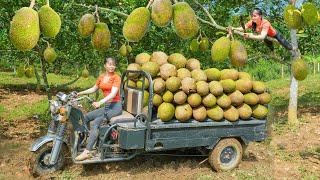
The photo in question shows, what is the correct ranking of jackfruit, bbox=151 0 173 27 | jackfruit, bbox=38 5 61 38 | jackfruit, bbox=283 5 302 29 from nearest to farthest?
jackfruit, bbox=38 5 61 38 < jackfruit, bbox=151 0 173 27 < jackfruit, bbox=283 5 302 29

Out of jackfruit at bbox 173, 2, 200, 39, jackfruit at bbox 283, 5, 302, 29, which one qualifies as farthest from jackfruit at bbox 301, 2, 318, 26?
jackfruit at bbox 173, 2, 200, 39

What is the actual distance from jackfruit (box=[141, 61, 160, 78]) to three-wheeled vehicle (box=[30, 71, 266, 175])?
0.36 feet

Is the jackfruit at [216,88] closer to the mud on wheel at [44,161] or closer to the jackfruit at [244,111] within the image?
the jackfruit at [244,111]

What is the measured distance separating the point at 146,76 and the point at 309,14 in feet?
9.27

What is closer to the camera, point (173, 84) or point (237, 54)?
point (237, 54)

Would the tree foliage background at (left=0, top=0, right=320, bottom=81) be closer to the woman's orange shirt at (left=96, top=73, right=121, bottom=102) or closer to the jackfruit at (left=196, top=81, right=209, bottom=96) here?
the woman's orange shirt at (left=96, top=73, right=121, bottom=102)

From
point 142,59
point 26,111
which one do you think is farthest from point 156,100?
point 26,111

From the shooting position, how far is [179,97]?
5535mm

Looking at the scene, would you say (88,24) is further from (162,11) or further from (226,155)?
(226,155)

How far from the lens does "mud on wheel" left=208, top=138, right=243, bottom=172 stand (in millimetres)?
5988

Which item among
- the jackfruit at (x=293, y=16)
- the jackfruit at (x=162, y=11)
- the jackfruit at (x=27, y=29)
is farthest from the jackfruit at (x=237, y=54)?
the jackfruit at (x=27, y=29)

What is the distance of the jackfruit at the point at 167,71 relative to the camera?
565 cm

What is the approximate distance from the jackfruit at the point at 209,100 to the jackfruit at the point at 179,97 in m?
0.28

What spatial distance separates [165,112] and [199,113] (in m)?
0.47
